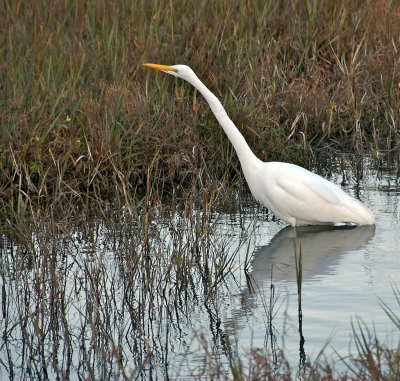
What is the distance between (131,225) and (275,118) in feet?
8.44

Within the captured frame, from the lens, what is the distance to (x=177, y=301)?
5.09 metres

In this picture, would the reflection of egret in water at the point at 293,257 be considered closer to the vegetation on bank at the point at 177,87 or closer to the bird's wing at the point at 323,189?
the bird's wing at the point at 323,189

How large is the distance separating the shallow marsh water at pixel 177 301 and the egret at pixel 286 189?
0.28m

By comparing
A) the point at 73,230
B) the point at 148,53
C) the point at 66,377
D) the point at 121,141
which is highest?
the point at 148,53

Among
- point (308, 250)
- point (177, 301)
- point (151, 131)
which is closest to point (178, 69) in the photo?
point (151, 131)

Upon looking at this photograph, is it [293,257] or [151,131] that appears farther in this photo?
[151,131]

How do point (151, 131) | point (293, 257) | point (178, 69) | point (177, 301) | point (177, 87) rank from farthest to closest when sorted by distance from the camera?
point (177, 87) → point (151, 131) → point (178, 69) → point (293, 257) → point (177, 301)

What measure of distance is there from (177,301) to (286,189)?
69.3 inches

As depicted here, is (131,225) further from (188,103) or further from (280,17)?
(280,17)

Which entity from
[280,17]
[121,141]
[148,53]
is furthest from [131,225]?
[280,17]

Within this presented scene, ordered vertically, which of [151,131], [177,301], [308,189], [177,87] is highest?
[177,87]

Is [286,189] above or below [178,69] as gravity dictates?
below

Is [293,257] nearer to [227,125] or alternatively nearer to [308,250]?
[308,250]

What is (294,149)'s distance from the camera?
7699mm
